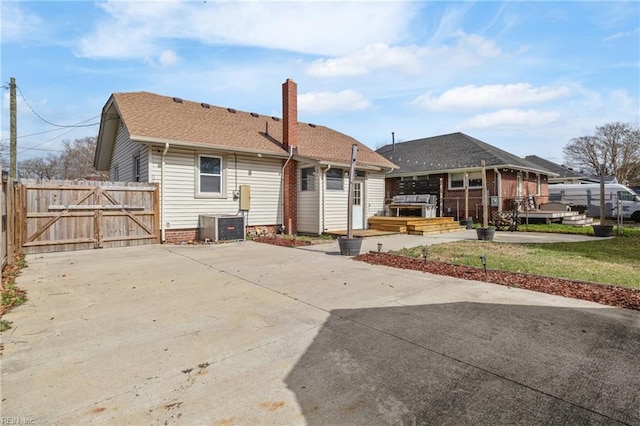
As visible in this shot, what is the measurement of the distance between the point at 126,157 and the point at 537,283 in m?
14.0

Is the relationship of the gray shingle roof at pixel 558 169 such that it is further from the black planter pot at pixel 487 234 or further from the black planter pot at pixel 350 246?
the black planter pot at pixel 350 246

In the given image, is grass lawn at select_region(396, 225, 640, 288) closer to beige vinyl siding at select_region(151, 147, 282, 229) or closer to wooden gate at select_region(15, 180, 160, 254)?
beige vinyl siding at select_region(151, 147, 282, 229)

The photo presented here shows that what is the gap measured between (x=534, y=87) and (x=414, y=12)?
10703 mm

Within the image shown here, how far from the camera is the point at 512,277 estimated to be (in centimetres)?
564

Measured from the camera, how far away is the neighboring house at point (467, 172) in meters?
18.3

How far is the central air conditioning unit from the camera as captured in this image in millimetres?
10805

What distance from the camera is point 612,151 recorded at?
3656 centimetres

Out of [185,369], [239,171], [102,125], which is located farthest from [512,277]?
[102,125]

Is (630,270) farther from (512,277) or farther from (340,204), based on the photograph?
(340,204)

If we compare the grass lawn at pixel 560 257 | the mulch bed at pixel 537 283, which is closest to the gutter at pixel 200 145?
the grass lawn at pixel 560 257

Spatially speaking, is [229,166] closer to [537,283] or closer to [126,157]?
[126,157]

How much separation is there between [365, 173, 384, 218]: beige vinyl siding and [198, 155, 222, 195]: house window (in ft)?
20.6

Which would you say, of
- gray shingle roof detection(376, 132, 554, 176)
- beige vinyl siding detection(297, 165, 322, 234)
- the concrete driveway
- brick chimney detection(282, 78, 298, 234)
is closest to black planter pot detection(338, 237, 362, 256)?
the concrete driveway

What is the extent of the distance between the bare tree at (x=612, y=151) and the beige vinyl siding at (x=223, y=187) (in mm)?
38698
